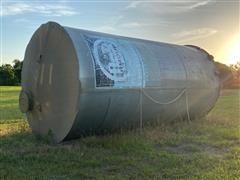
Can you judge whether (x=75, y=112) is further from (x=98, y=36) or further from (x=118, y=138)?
(x=98, y=36)

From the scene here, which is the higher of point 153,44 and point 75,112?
point 153,44

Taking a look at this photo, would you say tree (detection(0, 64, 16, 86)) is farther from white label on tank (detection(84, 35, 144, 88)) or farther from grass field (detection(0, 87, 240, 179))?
white label on tank (detection(84, 35, 144, 88))

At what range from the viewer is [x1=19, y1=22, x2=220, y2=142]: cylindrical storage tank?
274 inches

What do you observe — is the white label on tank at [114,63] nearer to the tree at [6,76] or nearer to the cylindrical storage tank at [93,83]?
the cylindrical storage tank at [93,83]

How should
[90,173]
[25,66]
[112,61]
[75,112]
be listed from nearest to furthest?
[90,173], [75,112], [112,61], [25,66]

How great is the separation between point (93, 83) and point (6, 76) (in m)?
42.7

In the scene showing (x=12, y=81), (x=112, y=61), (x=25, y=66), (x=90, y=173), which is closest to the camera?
(x=90, y=173)

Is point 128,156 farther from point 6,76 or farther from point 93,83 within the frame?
point 6,76

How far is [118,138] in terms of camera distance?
23.6 ft

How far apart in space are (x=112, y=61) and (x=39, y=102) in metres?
1.65

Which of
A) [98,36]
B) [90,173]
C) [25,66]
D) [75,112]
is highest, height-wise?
[98,36]

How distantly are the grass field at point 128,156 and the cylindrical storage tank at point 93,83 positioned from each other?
371 millimetres

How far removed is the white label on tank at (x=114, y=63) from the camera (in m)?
7.13

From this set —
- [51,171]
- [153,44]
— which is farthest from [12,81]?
[51,171]
